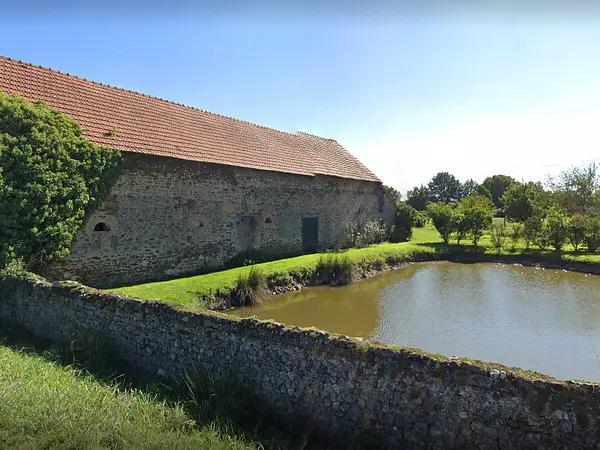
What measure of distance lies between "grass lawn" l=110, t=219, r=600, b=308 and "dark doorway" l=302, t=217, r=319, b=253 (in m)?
2.02

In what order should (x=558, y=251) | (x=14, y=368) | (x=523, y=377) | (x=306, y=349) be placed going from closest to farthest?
(x=523, y=377), (x=306, y=349), (x=14, y=368), (x=558, y=251)

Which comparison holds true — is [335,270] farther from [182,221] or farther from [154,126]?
[154,126]

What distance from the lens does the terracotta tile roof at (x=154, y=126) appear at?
1280cm

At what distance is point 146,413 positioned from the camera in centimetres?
495

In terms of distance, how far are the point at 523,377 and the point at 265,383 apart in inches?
125

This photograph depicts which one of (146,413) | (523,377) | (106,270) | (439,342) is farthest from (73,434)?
(106,270)

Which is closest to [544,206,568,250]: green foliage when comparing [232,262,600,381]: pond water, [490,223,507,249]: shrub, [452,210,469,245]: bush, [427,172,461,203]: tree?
[490,223,507,249]: shrub

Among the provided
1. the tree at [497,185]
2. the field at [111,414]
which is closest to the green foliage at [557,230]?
the field at [111,414]

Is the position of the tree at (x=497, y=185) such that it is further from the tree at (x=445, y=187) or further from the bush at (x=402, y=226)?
the bush at (x=402, y=226)

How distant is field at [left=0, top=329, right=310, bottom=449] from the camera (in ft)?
14.1

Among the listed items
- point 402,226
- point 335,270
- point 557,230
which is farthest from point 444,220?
point 335,270

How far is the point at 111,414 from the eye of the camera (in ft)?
15.7

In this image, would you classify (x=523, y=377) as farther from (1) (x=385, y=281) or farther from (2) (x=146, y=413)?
(1) (x=385, y=281)

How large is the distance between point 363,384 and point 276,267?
1060 cm
